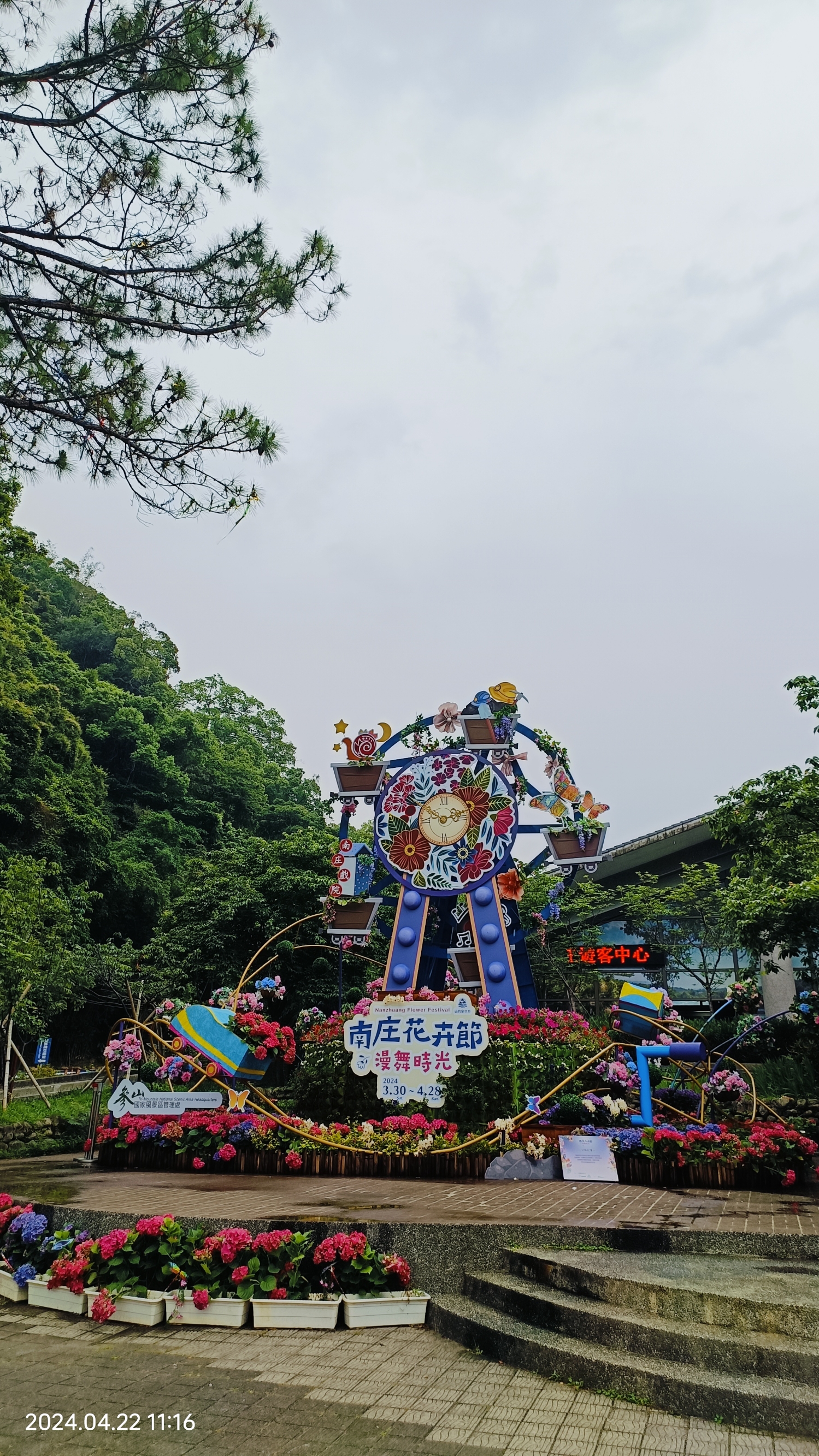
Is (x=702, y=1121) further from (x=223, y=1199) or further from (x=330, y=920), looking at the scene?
(x=330, y=920)

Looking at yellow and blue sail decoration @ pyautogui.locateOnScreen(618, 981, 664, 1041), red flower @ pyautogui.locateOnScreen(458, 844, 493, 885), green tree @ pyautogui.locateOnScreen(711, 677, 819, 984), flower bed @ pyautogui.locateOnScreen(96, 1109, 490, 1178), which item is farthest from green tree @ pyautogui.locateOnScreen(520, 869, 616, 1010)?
flower bed @ pyautogui.locateOnScreen(96, 1109, 490, 1178)

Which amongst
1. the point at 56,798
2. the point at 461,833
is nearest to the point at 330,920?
the point at 461,833

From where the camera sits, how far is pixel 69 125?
19.0 feet

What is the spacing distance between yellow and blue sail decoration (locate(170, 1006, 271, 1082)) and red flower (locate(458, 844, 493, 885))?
3.87 metres

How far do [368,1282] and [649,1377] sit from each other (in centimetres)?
201

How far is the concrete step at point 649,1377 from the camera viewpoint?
11.5 ft

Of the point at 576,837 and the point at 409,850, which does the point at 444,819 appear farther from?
the point at 576,837

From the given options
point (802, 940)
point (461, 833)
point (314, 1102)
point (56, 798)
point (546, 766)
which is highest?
point (56, 798)

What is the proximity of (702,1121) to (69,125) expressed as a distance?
9242mm

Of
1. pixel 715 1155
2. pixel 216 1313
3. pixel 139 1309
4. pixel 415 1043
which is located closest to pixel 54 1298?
pixel 139 1309

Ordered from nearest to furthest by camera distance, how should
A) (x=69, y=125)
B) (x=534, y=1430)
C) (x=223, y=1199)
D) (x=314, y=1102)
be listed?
1. (x=534, y=1430)
2. (x=69, y=125)
3. (x=223, y=1199)
4. (x=314, y=1102)

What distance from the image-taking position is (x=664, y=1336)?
4055 millimetres

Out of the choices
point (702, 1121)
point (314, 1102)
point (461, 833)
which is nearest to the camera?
point (702, 1121)

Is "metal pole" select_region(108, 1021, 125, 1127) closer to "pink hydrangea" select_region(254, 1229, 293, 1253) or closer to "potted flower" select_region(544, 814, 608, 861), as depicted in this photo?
"pink hydrangea" select_region(254, 1229, 293, 1253)
